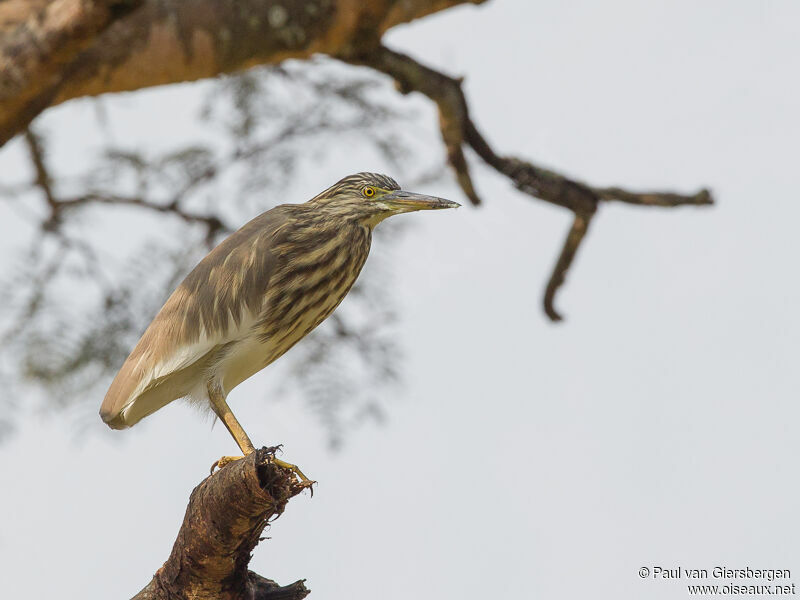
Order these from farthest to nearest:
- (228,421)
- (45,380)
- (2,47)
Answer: (45,380), (228,421), (2,47)

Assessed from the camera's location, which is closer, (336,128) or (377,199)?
(377,199)

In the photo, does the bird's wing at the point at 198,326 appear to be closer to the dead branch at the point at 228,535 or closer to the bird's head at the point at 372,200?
the bird's head at the point at 372,200

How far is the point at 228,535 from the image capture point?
3055mm

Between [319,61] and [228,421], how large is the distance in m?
A: 1.89

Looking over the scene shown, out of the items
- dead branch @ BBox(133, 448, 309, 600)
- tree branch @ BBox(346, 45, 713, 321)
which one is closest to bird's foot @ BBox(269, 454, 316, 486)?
dead branch @ BBox(133, 448, 309, 600)

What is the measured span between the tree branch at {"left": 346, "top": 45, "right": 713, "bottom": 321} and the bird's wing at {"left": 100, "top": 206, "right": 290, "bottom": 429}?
1079 mm

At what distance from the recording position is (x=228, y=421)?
3.75m

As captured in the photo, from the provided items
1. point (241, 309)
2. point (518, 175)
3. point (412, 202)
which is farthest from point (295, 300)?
point (518, 175)

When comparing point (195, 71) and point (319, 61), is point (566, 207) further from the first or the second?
point (195, 71)

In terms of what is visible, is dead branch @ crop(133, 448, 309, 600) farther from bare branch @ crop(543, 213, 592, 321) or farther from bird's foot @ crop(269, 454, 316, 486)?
bare branch @ crop(543, 213, 592, 321)

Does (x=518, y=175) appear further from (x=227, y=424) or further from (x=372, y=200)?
(x=227, y=424)

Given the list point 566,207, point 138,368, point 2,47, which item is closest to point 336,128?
point 566,207

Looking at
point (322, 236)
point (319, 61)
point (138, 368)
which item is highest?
point (319, 61)

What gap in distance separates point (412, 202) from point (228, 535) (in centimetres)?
174
